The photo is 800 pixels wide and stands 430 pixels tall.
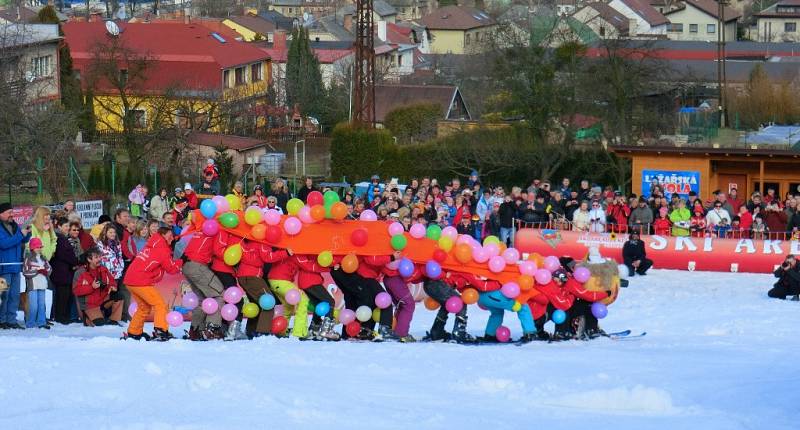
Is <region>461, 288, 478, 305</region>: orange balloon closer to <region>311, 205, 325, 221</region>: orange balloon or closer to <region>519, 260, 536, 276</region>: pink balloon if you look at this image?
<region>519, 260, 536, 276</region>: pink balloon

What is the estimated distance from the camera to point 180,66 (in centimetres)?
6850

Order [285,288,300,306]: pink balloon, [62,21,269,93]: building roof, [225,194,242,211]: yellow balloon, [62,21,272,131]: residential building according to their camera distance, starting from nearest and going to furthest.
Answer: [285,288,300,306]: pink balloon < [225,194,242,211]: yellow balloon < [62,21,272,131]: residential building < [62,21,269,93]: building roof

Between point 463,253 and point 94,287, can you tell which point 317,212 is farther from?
point 94,287

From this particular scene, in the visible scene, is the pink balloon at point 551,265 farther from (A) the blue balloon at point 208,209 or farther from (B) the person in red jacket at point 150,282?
(B) the person in red jacket at point 150,282

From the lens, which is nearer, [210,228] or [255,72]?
[210,228]

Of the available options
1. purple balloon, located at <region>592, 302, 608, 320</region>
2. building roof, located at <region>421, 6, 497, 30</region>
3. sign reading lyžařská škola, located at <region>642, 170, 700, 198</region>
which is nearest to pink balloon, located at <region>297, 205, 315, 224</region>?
purple balloon, located at <region>592, 302, 608, 320</region>

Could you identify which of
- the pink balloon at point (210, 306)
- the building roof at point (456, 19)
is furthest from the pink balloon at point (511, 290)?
the building roof at point (456, 19)

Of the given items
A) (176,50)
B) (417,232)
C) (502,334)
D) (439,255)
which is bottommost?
(502,334)

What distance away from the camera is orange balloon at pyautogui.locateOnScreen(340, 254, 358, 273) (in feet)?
49.4

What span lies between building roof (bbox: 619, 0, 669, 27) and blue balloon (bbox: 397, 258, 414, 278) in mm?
98362

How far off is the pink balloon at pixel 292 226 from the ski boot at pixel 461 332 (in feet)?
6.72

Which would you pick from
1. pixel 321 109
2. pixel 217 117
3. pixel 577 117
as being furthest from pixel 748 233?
pixel 321 109

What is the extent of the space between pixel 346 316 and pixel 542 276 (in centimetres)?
221

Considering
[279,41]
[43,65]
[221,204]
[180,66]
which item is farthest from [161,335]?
[279,41]
